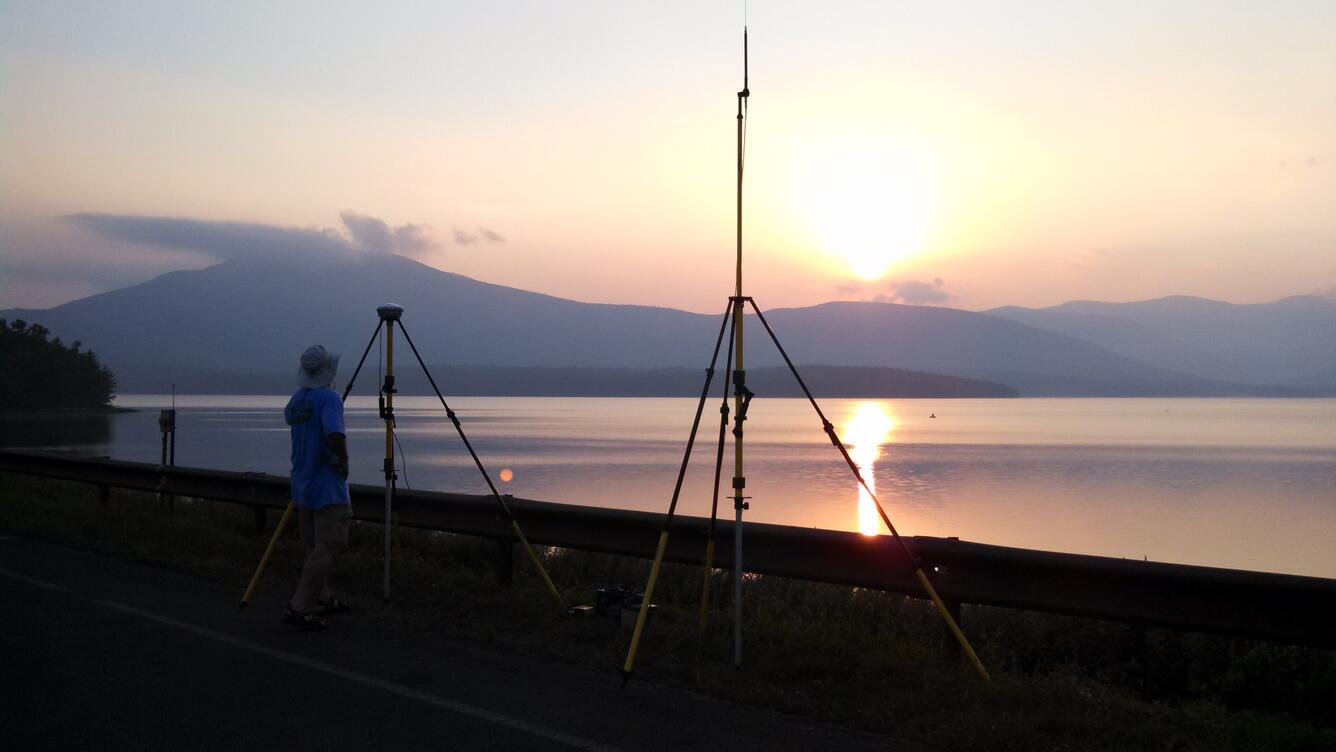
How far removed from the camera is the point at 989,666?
739cm

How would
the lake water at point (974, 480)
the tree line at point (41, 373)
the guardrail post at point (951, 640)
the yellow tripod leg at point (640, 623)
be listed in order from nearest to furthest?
the yellow tripod leg at point (640, 623), the guardrail post at point (951, 640), the lake water at point (974, 480), the tree line at point (41, 373)

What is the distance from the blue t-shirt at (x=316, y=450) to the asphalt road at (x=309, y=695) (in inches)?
38.0

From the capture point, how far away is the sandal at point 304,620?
8125 millimetres

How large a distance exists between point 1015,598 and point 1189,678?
2.26m

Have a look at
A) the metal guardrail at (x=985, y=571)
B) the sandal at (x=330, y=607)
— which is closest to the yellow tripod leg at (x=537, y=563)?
the metal guardrail at (x=985, y=571)

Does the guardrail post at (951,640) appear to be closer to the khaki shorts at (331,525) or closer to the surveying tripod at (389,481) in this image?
the surveying tripod at (389,481)

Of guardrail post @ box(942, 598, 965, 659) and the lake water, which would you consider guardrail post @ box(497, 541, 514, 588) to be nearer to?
guardrail post @ box(942, 598, 965, 659)

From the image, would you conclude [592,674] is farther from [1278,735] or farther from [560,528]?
[1278,735]

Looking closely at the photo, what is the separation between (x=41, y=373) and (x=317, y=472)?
110 m

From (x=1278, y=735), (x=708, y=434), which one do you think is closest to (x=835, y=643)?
(x=1278, y=735)

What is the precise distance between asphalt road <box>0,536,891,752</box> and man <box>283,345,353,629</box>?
0.25 metres

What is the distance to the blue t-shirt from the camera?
8.35 metres

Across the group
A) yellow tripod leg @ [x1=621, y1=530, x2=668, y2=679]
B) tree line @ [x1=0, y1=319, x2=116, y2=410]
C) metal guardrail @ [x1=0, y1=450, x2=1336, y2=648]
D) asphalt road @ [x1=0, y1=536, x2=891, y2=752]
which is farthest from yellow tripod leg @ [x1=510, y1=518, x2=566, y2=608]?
tree line @ [x1=0, y1=319, x2=116, y2=410]

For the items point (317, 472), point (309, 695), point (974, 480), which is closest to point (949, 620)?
point (309, 695)
